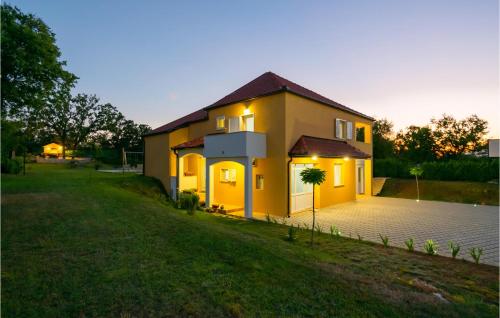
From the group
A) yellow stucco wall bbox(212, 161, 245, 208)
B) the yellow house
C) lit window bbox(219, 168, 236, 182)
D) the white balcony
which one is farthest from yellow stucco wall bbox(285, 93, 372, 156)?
lit window bbox(219, 168, 236, 182)

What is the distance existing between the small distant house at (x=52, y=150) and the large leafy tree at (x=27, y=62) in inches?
2112

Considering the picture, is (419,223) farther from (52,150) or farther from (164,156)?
(52,150)

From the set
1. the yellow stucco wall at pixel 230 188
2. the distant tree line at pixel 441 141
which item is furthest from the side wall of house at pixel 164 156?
the distant tree line at pixel 441 141

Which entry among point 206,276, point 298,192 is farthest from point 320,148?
point 206,276

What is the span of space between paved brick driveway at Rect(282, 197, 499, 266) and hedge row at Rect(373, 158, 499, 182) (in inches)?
301

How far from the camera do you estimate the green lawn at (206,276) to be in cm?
343

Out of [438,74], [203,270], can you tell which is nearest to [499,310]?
[203,270]

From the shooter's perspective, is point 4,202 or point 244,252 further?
point 4,202

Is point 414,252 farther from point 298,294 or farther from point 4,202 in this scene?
point 4,202

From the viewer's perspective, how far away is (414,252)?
7.23m

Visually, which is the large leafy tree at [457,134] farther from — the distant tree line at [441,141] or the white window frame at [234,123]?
the white window frame at [234,123]

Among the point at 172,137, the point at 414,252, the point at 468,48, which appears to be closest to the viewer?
the point at 414,252

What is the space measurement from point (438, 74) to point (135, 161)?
39220 mm

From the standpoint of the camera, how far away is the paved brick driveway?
27.4 feet
